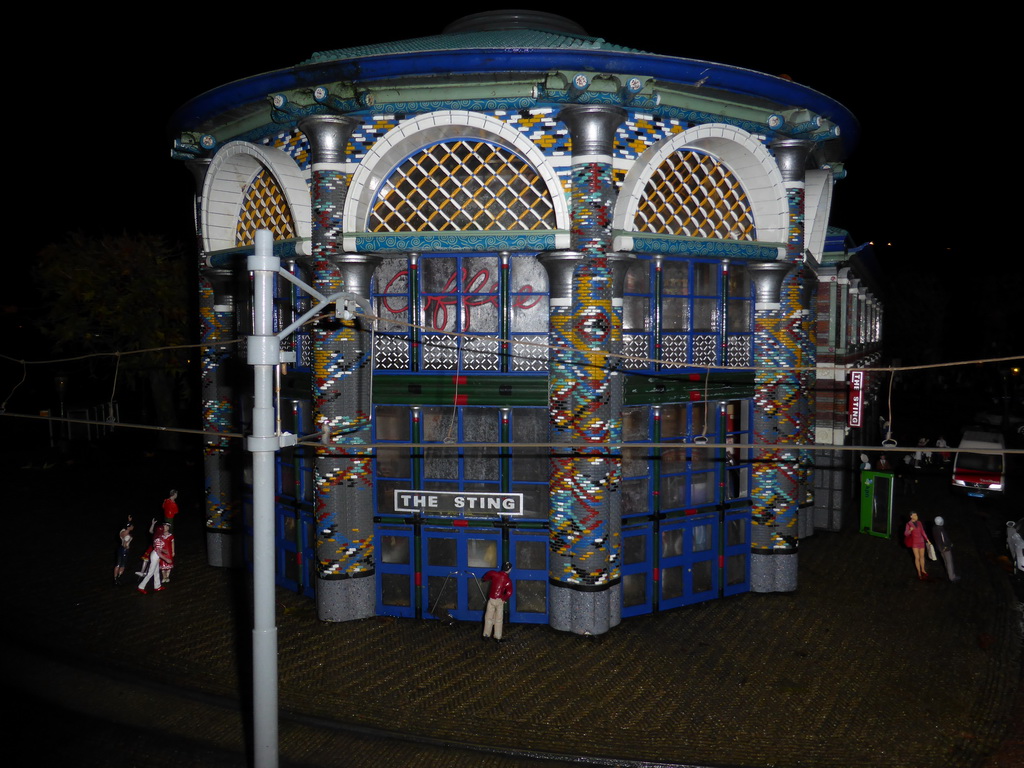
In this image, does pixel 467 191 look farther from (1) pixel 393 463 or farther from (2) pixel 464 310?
(1) pixel 393 463

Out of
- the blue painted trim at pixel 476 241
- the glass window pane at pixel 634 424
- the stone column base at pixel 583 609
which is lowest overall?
the stone column base at pixel 583 609

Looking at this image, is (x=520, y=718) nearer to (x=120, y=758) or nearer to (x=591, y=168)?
(x=120, y=758)

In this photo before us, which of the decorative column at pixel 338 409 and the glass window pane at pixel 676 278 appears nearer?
the decorative column at pixel 338 409

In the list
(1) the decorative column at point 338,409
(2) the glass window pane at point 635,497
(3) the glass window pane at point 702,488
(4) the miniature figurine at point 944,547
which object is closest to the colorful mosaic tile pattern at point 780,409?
(3) the glass window pane at point 702,488

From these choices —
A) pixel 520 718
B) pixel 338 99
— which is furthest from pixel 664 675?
pixel 338 99

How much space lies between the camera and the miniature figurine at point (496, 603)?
14.1 meters

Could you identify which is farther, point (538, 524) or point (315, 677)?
point (538, 524)

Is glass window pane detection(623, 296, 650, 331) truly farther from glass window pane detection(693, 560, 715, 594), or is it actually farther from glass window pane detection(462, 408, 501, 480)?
glass window pane detection(693, 560, 715, 594)

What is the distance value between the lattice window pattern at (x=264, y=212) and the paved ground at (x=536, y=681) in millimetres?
7531

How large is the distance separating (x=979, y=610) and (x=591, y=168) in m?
11.8

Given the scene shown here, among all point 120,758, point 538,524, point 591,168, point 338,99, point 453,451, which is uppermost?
point 338,99

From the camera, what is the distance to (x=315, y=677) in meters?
12.8

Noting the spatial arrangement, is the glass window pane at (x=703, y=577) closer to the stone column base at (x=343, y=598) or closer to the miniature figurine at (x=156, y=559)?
the stone column base at (x=343, y=598)

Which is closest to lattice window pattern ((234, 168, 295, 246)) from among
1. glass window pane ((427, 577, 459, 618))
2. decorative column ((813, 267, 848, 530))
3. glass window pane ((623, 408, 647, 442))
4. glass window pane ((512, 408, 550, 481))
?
glass window pane ((512, 408, 550, 481))
